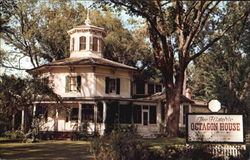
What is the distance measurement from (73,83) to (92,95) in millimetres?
2357

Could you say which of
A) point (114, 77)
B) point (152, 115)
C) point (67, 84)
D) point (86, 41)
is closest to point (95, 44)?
point (86, 41)

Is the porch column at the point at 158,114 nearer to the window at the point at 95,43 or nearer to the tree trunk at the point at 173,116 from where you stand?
the window at the point at 95,43

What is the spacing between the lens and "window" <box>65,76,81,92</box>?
92.9 ft

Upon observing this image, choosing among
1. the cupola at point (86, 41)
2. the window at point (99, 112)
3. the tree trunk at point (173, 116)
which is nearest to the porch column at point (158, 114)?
the window at point (99, 112)

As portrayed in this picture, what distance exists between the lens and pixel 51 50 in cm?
3856

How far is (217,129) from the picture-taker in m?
13.0

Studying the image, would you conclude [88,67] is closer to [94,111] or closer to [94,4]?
[94,111]

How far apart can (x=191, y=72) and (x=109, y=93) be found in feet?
121

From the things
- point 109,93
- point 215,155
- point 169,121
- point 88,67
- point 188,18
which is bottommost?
point 215,155

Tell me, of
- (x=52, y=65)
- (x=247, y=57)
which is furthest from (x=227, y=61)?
(x=52, y=65)

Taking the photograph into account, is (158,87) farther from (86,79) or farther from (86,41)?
(86,79)

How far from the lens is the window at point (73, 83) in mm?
28328

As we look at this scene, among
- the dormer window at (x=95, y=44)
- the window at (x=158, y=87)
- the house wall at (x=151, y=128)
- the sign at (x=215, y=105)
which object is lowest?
the house wall at (x=151, y=128)

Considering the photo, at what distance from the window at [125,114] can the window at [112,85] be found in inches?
70.6
